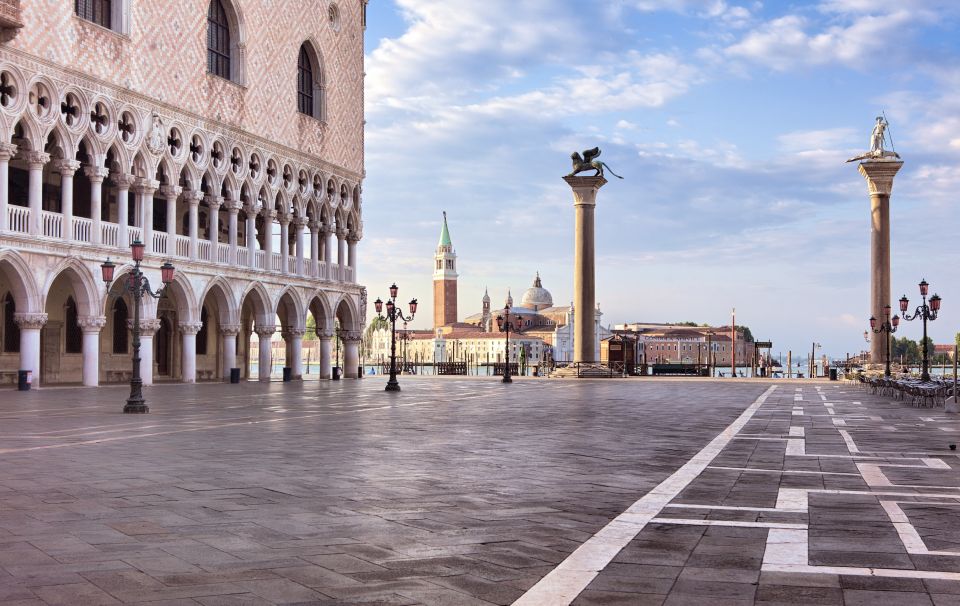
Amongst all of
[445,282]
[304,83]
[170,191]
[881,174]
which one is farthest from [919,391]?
[445,282]

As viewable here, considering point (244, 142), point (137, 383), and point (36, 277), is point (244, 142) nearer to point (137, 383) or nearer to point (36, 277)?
point (36, 277)

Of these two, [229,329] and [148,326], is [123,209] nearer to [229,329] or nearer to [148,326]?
[148,326]

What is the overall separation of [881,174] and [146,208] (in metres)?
31.1

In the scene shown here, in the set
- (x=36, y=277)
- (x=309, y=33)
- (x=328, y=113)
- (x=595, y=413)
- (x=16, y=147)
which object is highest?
(x=309, y=33)

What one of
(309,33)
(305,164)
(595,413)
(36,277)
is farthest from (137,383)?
(309,33)

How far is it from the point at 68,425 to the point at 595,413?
9573 mm

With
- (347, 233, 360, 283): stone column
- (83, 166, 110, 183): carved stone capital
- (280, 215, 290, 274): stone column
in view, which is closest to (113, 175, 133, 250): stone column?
(83, 166, 110, 183): carved stone capital

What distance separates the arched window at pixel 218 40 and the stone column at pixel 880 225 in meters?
28.1

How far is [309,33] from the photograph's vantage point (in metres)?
42.9

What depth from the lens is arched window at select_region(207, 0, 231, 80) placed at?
36.7 metres

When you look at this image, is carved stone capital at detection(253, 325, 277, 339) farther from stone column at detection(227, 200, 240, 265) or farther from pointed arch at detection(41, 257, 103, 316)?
pointed arch at detection(41, 257, 103, 316)

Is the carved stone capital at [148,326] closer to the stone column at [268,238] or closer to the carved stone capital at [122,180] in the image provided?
the carved stone capital at [122,180]

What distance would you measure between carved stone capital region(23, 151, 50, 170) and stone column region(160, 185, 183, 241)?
6232mm

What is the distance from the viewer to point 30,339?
27.9 m
